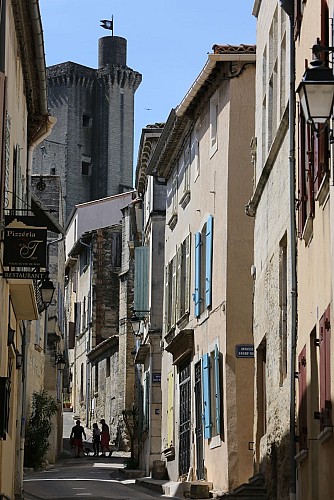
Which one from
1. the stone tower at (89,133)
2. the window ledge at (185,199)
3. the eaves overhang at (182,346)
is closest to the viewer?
the eaves overhang at (182,346)

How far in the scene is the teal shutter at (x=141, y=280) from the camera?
104ft

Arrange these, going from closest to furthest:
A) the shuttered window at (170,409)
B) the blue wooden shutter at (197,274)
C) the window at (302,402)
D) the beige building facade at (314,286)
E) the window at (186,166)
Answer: the beige building facade at (314,286), the window at (302,402), the blue wooden shutter at (197,274), the window at (186,166), the shuttered window at (170,409)

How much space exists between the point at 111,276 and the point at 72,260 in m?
8.28

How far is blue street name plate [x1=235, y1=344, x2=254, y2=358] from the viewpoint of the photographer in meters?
19.8

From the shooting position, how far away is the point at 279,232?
15602 mm

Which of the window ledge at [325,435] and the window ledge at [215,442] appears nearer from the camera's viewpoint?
the window ledge at [325,435]

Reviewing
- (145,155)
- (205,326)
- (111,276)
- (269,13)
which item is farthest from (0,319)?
(111,276)

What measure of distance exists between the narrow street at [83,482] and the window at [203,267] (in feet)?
11.9

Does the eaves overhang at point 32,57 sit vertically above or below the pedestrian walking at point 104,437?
above

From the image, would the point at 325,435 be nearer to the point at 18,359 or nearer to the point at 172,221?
the point at 18,359

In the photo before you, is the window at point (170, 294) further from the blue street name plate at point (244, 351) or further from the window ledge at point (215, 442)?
the blue street name plate at point (244, 351)

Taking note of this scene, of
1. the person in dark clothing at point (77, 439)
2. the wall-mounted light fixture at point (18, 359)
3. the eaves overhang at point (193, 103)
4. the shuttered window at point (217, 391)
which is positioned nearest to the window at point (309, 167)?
the wall-mounted light fixture at point (18, 359)

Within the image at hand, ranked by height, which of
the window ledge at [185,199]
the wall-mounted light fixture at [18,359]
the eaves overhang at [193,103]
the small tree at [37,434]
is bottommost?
the small tree at [37,434]

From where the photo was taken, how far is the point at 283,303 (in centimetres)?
1526
